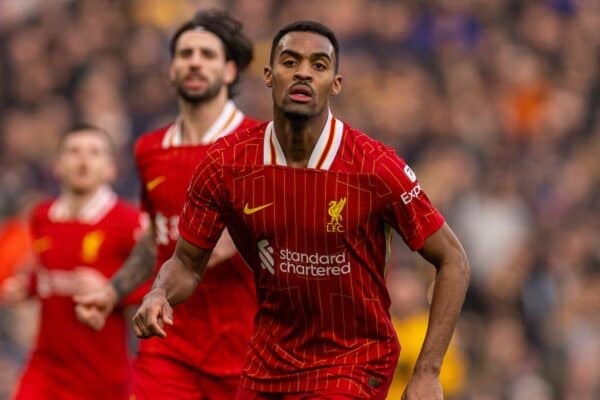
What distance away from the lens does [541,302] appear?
1418 centimetres

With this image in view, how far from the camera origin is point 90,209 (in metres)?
10.7

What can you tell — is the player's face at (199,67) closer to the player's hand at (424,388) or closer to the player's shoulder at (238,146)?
the player's shoulder at (238,146)

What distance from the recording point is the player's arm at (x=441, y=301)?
23.0ft

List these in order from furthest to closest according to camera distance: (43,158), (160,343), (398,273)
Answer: (43,158) < (398,273) < (160,343)

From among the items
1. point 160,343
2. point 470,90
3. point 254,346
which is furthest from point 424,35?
point 254,346

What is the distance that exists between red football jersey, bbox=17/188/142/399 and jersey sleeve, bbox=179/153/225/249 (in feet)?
10.1

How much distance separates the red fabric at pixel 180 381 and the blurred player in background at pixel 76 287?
1678 mm

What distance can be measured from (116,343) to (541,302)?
4.76 meters

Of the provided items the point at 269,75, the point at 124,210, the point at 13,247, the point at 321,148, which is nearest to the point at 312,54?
the point at 269,75

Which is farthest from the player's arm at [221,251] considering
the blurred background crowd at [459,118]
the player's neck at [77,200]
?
the blurred background crowd at [459,118]

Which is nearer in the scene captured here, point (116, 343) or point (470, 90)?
point (116, 343)

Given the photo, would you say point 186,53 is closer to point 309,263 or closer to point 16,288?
point 309,263

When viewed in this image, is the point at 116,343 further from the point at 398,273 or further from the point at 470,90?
the point at 470,90

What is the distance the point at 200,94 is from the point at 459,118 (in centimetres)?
775
